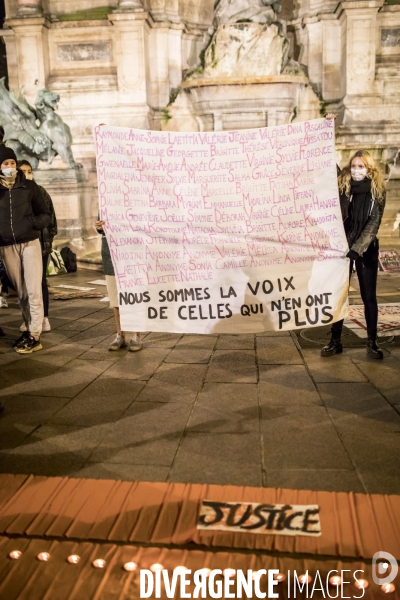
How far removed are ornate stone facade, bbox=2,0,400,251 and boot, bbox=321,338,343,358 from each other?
10215 millimetres

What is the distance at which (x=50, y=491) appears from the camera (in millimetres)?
3064

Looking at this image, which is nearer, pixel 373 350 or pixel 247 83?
pixel 373 350

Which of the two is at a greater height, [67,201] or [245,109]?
[245,109]

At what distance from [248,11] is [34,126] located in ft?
22.8

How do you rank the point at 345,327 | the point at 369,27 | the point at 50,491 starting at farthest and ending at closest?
1. the point at 369,27
2. the point at 345,327
3. the point at 50,491

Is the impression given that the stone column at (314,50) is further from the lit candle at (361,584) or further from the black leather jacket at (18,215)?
the lit candle at (361,584)

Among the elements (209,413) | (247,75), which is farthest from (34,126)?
(209,413)

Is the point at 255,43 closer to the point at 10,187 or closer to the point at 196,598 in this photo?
the point at 10,187

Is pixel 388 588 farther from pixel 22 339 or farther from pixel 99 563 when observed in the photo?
pixel 22 339

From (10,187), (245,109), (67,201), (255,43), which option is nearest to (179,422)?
(10,187)

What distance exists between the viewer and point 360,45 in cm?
1498

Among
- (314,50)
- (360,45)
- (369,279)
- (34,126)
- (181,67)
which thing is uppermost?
(314,50)

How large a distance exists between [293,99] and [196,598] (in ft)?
49.7

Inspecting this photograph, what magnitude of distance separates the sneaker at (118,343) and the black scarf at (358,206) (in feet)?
8.22
